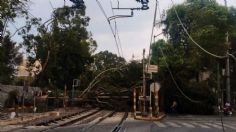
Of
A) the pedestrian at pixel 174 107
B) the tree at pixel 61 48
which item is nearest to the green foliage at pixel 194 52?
the pedestrian at pixel 174 107

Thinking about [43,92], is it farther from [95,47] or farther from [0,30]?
[95,47]

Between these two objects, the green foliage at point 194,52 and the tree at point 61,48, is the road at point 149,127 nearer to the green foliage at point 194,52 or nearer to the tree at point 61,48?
the green foliage at point 194,52

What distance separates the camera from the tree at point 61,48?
54.3m

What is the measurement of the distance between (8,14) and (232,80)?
3757 centimetres

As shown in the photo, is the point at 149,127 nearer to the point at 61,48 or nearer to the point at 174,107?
the point at 174,107

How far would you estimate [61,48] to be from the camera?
58031mm

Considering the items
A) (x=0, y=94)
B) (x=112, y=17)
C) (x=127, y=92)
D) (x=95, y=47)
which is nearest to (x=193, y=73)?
(x=127, y=92)

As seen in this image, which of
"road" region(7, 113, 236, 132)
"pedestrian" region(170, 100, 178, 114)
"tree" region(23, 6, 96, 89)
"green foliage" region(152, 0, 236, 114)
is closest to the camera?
"road" region(7, 113, 236, 132)

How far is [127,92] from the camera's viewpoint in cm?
4241

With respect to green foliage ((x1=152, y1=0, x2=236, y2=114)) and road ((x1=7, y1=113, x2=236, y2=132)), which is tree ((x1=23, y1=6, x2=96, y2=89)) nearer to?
green foliage ((x1=152, y1=0, x2=236, y2=114))

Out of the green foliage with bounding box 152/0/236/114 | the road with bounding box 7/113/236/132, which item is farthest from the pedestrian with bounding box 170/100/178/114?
the road with bounding box 7/113/236/132

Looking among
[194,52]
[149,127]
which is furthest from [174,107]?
[149,127]

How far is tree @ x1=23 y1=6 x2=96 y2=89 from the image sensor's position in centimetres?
5431

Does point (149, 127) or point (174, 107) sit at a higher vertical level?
point (174, 107)
